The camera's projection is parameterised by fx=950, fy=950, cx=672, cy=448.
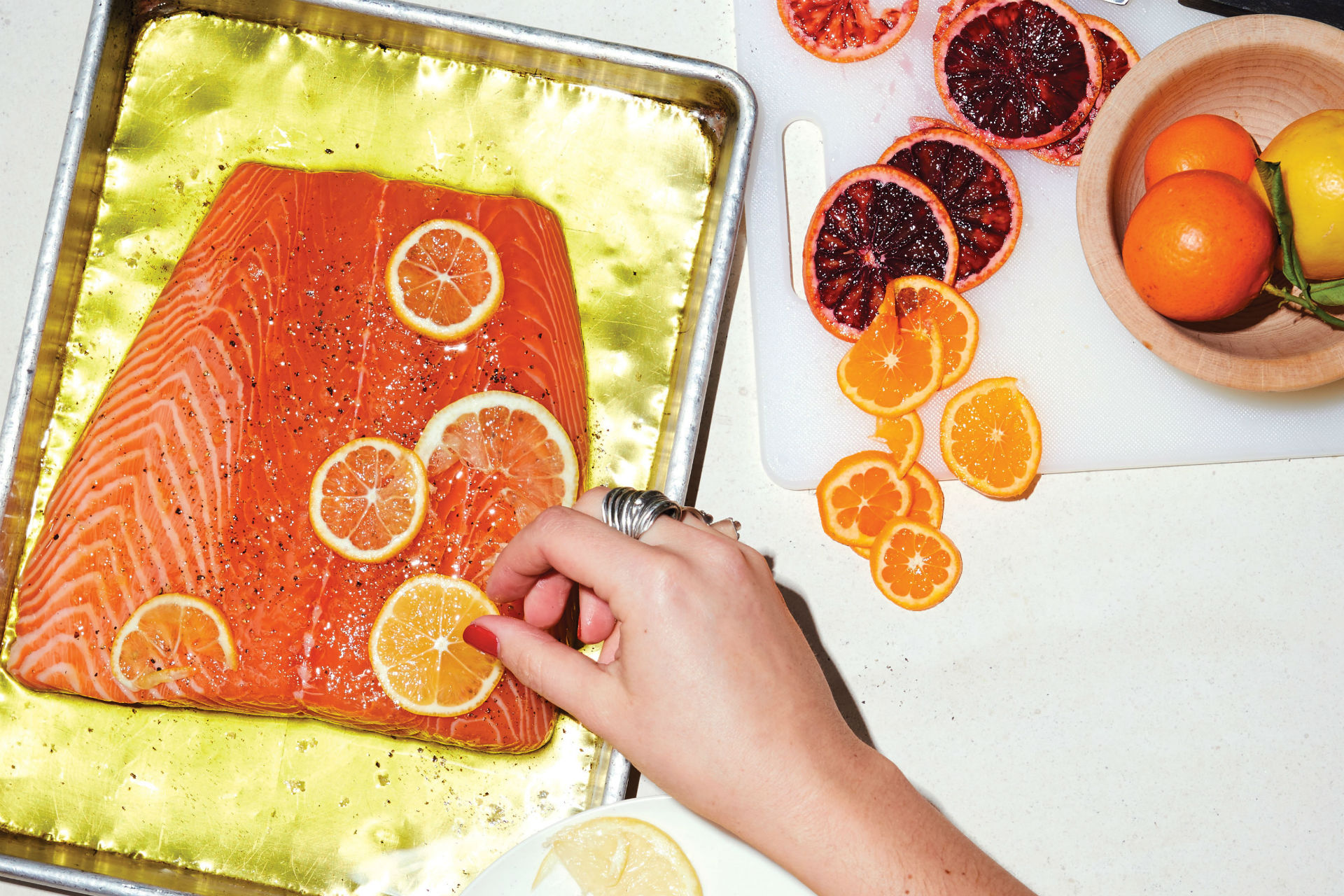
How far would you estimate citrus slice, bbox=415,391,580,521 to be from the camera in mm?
1663

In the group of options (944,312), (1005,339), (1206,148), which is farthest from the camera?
(1005,339)

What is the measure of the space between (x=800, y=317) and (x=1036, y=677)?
854 mm

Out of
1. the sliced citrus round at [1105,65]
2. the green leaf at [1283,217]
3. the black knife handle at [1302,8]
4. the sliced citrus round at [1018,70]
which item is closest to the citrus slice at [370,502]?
the sliced citrus round at [1018,70]

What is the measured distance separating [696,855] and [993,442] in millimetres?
925

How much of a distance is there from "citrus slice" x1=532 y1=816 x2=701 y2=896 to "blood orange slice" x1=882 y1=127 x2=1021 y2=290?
1.15 meters

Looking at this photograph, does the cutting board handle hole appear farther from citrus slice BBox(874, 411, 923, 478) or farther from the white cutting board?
citrus slice BBox(874, 411, 923, 478)

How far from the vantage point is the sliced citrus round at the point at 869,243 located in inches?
69.9

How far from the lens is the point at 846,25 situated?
188 centimetres

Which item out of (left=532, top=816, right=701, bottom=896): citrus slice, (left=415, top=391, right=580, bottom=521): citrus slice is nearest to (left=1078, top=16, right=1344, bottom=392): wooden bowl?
(left=415, top=391, right=580, bottom=521): citrus slice

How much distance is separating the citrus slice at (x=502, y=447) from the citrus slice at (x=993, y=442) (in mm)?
750

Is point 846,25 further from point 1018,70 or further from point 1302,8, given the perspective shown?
point 1302,8

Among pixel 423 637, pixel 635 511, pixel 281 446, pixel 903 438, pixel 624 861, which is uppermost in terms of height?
pixel 903 438

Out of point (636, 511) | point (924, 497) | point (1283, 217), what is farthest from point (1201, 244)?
point (636, 511)

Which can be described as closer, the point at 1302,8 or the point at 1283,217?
the point at 1283,217
